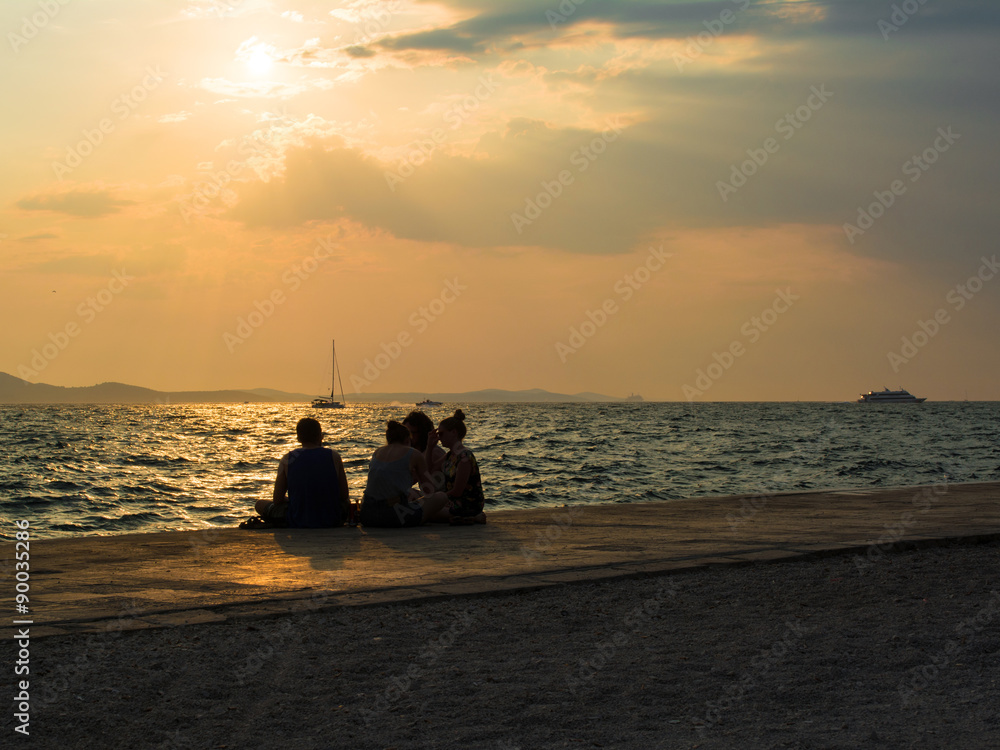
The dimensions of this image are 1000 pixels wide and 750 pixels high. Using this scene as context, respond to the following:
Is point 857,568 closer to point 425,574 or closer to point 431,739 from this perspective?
point 425,574

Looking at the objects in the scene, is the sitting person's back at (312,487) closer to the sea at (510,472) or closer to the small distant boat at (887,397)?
the sea at (510,472)

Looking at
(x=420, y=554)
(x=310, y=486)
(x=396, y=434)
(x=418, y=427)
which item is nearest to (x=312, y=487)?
(x=310, y=486)

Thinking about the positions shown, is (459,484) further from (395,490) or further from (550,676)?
(550,676)

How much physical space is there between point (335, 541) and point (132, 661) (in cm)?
382

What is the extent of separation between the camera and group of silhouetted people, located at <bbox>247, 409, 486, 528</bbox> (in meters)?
8.81

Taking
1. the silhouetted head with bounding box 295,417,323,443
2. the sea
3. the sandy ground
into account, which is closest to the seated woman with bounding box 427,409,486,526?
the silhouetted head with bounding box 295,417,323,443

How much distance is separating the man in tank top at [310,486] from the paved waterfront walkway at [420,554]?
0.83 ft

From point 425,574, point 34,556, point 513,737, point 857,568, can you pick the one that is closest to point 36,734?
point 513,737

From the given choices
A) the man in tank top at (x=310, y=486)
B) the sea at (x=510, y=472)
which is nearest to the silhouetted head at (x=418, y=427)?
the man in tank top at (x=310, y=486)

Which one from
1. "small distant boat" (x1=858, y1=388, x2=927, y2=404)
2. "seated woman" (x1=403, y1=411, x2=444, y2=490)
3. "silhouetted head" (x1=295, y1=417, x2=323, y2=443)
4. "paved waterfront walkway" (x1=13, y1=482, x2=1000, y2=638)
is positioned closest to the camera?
"paved waterfront walkway" (x1=13, y1=482, x2=1000, y2=638)

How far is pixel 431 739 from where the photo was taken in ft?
11.2

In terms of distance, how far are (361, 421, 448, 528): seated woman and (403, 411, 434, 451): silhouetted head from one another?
0.54m

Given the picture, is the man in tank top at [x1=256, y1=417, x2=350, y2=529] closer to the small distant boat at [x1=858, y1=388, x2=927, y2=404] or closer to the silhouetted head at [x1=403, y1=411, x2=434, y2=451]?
the silhouetted head at [x1=403, y1=411, x2=434, y2=451]

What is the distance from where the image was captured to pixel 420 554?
7234 mm
